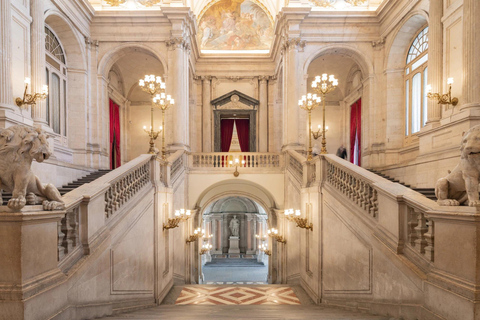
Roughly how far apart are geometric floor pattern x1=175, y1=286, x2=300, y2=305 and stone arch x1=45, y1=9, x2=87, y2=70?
975 centimetres

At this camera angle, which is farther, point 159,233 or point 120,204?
point 159,233

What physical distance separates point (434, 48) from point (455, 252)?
866 centimetres

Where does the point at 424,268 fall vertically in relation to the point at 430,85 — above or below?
below

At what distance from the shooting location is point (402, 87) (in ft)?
46.6

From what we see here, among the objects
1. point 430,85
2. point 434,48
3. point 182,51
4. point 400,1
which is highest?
point 400,1

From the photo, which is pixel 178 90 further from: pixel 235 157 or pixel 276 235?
pixel 276 235

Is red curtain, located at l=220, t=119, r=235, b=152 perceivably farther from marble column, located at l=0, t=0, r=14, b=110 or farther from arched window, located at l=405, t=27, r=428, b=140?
marble column, located at l=0, t=0, r=14, b=110

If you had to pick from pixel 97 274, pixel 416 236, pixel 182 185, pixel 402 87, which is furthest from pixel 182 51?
pixel 416 236

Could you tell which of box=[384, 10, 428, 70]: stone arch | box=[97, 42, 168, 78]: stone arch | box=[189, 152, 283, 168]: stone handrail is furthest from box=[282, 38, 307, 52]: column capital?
box=[97, 42, 168, 78]: stone arch

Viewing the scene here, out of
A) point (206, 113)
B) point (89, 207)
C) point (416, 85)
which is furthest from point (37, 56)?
point (416, 85)

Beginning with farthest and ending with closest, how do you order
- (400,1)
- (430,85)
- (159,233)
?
(400,1), (430,85), (159,233)

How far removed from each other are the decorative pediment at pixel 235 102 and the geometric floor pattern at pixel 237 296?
1053 centimetres

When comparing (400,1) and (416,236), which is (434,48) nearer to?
(400,1)

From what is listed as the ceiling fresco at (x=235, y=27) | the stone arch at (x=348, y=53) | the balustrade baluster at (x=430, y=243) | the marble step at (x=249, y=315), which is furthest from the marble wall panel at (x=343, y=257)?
the ceiling fresco at (x=235, y=27)
